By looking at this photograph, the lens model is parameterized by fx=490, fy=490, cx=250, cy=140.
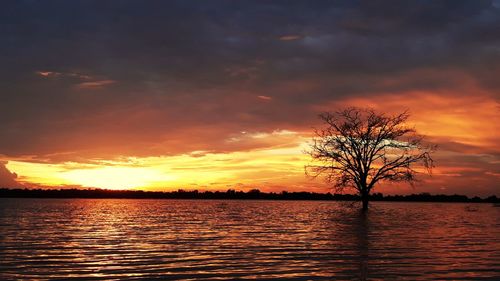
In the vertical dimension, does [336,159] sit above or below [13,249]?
above

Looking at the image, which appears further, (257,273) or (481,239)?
(481,239)

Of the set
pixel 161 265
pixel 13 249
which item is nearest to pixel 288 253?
pixel 161 265

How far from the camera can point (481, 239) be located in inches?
1176

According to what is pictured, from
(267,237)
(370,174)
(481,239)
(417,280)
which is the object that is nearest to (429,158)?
(370,174)

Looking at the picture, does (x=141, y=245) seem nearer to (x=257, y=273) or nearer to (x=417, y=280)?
(x=257, y=273)

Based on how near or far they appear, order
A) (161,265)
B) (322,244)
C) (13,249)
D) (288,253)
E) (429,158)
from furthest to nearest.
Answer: (429,158) < (322,244) < (13,249) < (288,253) < (161,265)

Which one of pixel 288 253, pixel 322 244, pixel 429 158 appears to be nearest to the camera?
pixel 288 253

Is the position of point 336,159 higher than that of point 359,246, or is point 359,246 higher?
point 336,159

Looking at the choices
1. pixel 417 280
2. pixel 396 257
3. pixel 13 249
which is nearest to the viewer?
pixel 417 280

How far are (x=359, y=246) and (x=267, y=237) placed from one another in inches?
274

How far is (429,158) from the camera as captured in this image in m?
63.1

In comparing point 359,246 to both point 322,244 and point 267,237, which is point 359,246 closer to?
point 322,244

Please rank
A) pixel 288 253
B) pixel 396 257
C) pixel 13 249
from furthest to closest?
pixel 13 249, pixel 288 253, pixel 396 257

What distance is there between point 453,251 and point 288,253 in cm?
793
